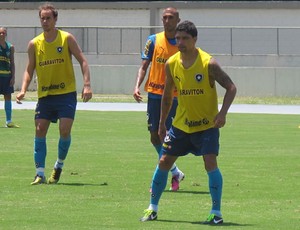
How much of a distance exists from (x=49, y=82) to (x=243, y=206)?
10.9 ft

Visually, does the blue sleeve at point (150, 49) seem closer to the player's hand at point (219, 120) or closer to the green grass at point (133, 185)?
the green grass at point (133, 185)

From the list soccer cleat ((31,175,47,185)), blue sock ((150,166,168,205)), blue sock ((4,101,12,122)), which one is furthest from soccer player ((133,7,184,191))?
blue sock ((4,101,12,122))

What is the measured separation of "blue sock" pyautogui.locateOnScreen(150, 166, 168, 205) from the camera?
34.0ft

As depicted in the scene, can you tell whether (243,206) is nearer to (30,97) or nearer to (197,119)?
(197,119)

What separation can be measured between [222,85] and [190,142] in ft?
2.37

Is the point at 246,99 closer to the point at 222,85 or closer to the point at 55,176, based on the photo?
the point at 55,176

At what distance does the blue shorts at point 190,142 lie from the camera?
1031cm

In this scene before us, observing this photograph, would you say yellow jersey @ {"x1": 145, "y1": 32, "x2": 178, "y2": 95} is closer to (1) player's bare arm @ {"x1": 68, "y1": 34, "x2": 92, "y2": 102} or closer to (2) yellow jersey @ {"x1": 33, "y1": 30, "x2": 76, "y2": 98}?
(1) player's bare arm @ {"x1": 68, "y1": 34, "x2": 92, "y2": 102}

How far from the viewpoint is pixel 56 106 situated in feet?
44.1

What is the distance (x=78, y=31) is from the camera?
47.6m

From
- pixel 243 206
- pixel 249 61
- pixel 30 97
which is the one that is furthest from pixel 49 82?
pixel 249 61

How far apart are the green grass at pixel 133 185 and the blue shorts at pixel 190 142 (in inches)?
27.6

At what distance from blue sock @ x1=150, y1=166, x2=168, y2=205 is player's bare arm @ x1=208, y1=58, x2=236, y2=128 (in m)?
0.77

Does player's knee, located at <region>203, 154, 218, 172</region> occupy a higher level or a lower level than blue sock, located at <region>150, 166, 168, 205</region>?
higher
